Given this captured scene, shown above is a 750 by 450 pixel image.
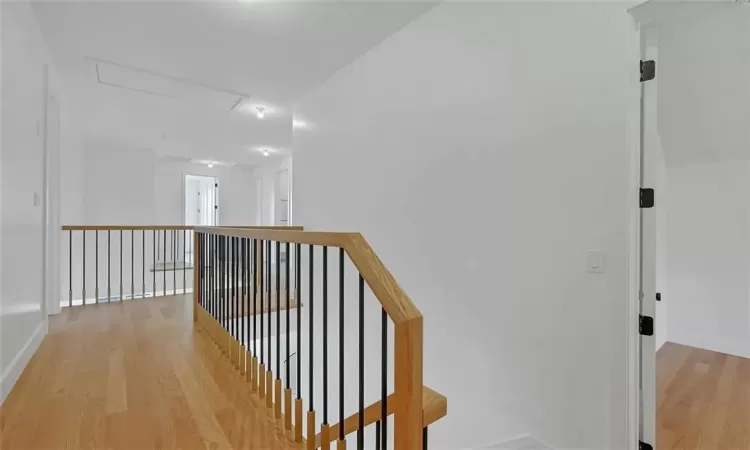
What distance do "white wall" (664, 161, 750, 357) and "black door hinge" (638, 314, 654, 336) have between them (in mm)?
2876

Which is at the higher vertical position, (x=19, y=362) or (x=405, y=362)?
(x=405, y=362)

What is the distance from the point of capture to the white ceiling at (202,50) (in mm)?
2451

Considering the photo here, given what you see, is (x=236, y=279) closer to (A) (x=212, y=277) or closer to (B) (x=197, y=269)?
(A) (x=212, y=277)

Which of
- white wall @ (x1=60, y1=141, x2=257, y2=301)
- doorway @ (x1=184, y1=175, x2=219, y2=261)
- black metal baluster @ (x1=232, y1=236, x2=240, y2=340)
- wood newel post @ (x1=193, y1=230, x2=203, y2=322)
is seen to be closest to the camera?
black metal baluster @ (x1=232, y1=236, x2=240, y2=340)

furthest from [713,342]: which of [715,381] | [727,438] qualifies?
[727,438]

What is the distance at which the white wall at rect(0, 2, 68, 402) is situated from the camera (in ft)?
6.13

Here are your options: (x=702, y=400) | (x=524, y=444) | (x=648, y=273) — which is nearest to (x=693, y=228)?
(x=702, y=400)

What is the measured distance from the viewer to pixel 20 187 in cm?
211

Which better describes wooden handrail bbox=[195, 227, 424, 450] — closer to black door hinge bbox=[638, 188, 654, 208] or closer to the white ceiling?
black door hinge bbox=[638, 188, 654, 208]

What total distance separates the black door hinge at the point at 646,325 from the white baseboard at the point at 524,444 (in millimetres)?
763

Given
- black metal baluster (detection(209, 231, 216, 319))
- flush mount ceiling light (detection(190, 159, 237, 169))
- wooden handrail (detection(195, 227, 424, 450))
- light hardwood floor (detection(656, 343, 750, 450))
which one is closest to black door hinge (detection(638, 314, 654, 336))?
light hardwood floor (detection(656, 343, 750, 450))

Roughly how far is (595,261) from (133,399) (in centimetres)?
258

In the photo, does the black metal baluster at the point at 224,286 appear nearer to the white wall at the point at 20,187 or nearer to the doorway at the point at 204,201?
the white wall at the point at 20,187

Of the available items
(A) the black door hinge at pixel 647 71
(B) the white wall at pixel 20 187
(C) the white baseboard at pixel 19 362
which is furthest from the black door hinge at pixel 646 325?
(C) the white baseboard at pixel 19 362
